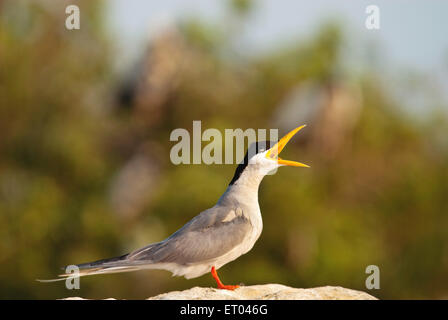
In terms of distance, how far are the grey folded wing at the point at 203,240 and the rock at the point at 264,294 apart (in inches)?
9.8

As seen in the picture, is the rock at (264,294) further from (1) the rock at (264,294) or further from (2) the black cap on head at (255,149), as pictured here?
(2) the black cap on head at (255,149)

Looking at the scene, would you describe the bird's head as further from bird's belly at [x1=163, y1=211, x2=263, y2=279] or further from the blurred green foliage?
the blurred green foliage

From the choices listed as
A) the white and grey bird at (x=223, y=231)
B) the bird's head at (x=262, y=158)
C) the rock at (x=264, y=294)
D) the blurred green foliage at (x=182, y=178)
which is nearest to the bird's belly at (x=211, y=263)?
the white and grey bird at (x=223, y=231)

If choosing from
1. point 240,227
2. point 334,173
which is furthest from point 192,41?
point 240,227

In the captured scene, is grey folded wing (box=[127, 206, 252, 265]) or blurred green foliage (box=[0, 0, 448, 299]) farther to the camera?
blurred green foliage (box=[0, 0, 448, 299])

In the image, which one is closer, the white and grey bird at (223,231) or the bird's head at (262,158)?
the white and grey bird at (223,231)

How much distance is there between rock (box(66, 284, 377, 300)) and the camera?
450 centimetres

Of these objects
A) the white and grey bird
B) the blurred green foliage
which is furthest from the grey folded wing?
the blurred green foliage

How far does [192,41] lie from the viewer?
2277 cm

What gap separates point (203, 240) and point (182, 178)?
1241 cm

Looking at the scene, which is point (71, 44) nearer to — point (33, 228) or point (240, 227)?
point (33, 228)

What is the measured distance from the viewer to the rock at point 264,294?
4.50 m

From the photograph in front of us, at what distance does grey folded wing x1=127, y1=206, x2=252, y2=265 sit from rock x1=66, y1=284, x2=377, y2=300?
0.25 metres
